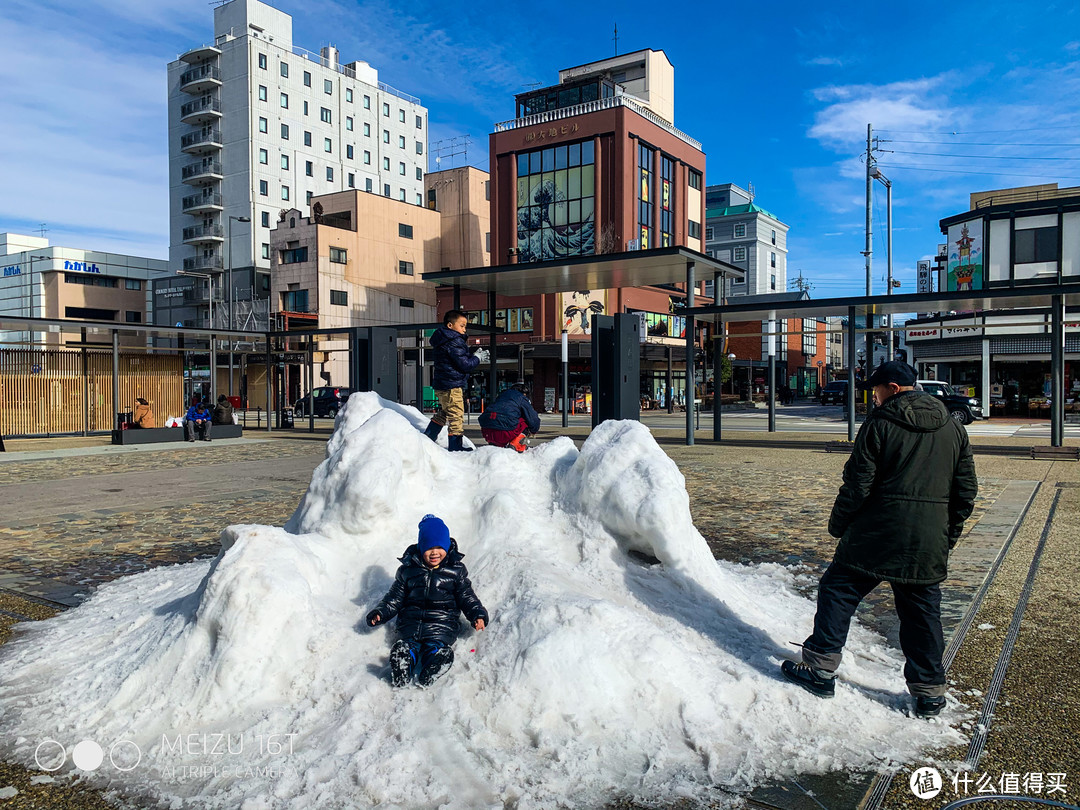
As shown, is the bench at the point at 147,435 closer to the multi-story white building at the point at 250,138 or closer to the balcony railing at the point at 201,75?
the multi-story white building at the point at 250,138

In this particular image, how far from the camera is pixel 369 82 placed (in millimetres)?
66875

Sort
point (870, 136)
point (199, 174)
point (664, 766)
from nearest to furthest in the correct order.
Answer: point (664, 766), point (870, 136), point (199, 174)

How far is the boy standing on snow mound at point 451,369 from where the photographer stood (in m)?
7.51

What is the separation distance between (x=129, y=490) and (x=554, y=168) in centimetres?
3775

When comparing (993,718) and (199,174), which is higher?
(199,174)

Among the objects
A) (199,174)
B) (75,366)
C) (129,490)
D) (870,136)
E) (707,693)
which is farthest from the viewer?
(199,174)

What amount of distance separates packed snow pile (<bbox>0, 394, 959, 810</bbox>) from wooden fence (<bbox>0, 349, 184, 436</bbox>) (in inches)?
722

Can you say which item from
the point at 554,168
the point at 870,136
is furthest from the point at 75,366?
the point at 870,136

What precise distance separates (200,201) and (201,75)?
10346 mm

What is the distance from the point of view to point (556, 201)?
4434cm

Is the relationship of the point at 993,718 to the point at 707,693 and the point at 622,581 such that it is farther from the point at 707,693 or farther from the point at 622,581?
the point at 622,581

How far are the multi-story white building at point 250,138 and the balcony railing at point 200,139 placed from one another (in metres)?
0.09

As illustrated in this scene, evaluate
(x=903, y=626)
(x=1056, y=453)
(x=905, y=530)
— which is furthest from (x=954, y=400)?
(x=905, y=530)

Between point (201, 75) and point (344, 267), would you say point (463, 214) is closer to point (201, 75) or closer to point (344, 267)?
point (344, 267)
